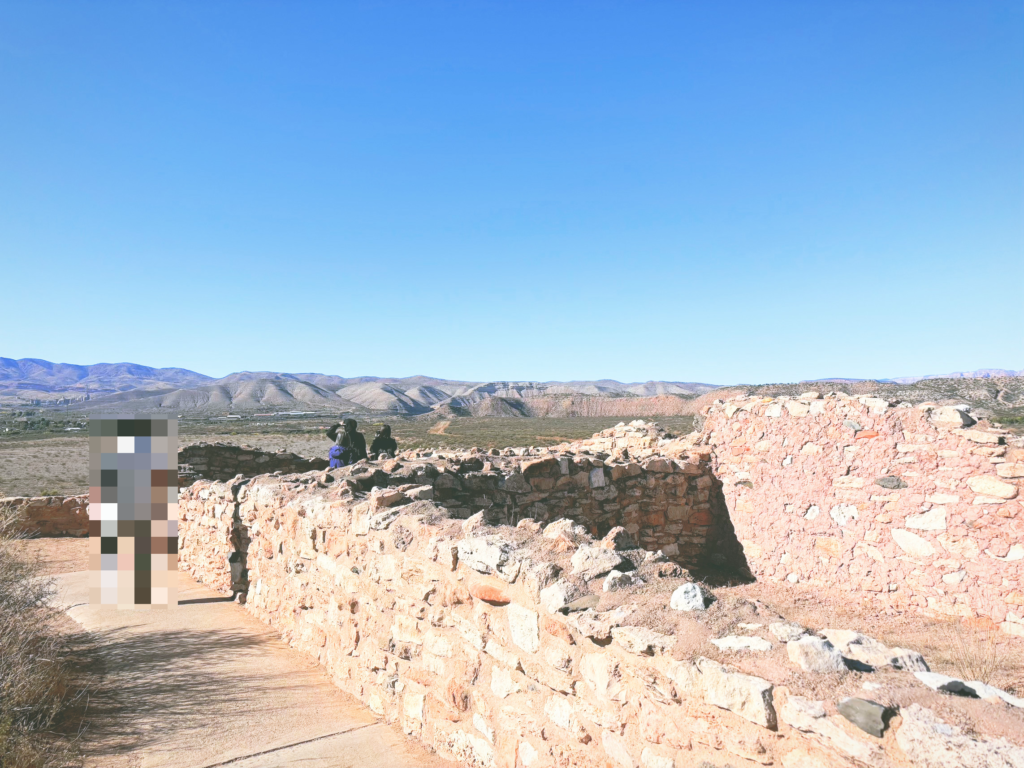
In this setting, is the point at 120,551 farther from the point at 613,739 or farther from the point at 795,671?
the point at 795,671

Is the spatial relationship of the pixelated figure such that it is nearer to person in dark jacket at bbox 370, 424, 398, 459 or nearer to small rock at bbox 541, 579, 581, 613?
person in dark jacket at bbox 370, 424, 398, 459

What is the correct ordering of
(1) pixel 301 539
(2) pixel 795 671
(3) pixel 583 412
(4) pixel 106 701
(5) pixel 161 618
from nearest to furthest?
1. (2) pixel 795 671
2. (4) pixel 106 701
3. (1) pixel 301 539
4. (5) pixel 161 618
5. (3) pixel 583 412

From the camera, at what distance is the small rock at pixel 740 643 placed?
2.30m

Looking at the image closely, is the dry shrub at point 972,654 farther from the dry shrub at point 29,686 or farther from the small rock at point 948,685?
the dry shrub at point 29,686

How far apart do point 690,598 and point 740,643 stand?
1.21 feet

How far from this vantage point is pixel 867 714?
6.05 feet

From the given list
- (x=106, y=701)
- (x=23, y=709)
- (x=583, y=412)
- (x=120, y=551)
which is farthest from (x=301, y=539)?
(x=583, y=412)

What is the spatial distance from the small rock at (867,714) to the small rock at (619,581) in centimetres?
115

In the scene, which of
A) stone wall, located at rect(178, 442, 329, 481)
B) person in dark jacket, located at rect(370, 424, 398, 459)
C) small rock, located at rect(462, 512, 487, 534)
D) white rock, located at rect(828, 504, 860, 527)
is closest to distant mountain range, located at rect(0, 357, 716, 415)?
stone wall, located at rect(178, 442, 329, 481)

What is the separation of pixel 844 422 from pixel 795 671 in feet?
19.0

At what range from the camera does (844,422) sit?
7113 mm

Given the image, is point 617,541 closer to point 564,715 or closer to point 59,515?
point 564,715

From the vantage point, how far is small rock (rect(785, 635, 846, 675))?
2.14 meters

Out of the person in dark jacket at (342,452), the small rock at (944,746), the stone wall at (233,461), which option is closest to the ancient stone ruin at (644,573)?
the small rock at (944,746)
